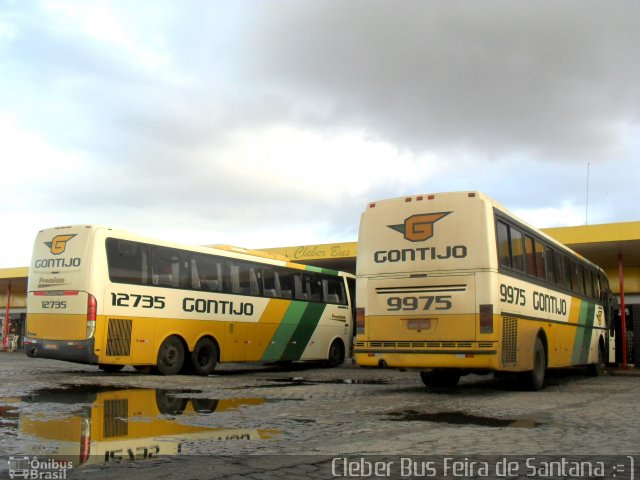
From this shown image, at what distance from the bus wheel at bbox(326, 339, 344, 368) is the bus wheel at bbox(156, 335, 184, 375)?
6916 mm

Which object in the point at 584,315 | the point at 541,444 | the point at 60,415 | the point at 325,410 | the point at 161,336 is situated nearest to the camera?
the point at 541,444

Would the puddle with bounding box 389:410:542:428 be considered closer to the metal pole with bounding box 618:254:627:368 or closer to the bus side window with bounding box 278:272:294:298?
the bus side window with bounding box 278:272:294:298

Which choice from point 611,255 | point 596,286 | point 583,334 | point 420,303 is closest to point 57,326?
point 420,303

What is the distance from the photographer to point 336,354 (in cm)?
2239

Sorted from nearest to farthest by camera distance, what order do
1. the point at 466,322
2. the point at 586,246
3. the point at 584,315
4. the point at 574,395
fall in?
the point at 466,322, the point at 574,395, the point at 584,315, the point at 586,246

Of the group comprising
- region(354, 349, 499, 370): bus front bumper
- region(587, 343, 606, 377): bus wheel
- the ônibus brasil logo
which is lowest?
region(587, 343, 606, 377): bus wheel

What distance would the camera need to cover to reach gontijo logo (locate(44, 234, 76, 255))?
1466cm

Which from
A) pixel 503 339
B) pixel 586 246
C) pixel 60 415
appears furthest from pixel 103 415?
pixel 586 246

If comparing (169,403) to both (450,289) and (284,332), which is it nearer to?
(450,289)

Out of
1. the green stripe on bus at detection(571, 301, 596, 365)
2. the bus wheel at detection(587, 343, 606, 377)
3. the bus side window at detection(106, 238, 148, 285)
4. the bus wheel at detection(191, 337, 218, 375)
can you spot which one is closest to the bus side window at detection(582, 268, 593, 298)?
the green stripe on bus at detection(571, 301, 596, 365)

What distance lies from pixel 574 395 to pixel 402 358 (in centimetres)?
329

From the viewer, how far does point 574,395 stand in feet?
39.2

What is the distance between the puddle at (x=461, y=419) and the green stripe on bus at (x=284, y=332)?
1093 cm

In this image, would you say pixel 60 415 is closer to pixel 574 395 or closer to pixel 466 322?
pixel 466 322
